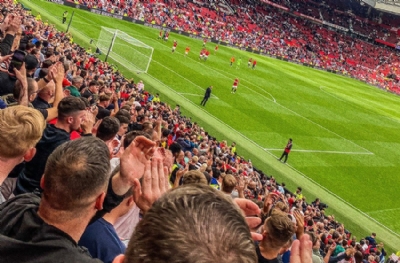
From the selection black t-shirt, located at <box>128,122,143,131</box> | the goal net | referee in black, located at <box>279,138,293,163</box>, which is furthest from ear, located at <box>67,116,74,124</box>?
the goal net

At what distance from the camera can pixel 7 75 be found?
6895mm

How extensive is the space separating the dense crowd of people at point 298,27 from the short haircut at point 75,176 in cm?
4260

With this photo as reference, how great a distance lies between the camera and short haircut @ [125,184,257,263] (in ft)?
4.36

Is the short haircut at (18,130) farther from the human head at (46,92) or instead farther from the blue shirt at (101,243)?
the human head at (46,92)

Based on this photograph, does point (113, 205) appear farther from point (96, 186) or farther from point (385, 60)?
point (385, 60)

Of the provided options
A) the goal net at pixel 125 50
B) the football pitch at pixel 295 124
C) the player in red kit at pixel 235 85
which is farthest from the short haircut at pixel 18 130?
the player in red kit at pixel 235 85

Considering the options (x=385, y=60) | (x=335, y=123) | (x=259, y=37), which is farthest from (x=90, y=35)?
(x=385, y=60)

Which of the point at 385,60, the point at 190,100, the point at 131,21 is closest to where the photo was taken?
the point at 190,100

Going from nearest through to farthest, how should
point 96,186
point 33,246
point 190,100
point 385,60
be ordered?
point 33,246, point 96,186, point 190,100, point 385,60

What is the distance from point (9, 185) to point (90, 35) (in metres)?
29.4

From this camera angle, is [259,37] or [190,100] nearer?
[190,100]

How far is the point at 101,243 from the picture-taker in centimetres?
274

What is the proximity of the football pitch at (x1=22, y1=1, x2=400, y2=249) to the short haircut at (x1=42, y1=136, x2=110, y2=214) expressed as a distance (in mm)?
15824

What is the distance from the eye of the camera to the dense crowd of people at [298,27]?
50781 mm
